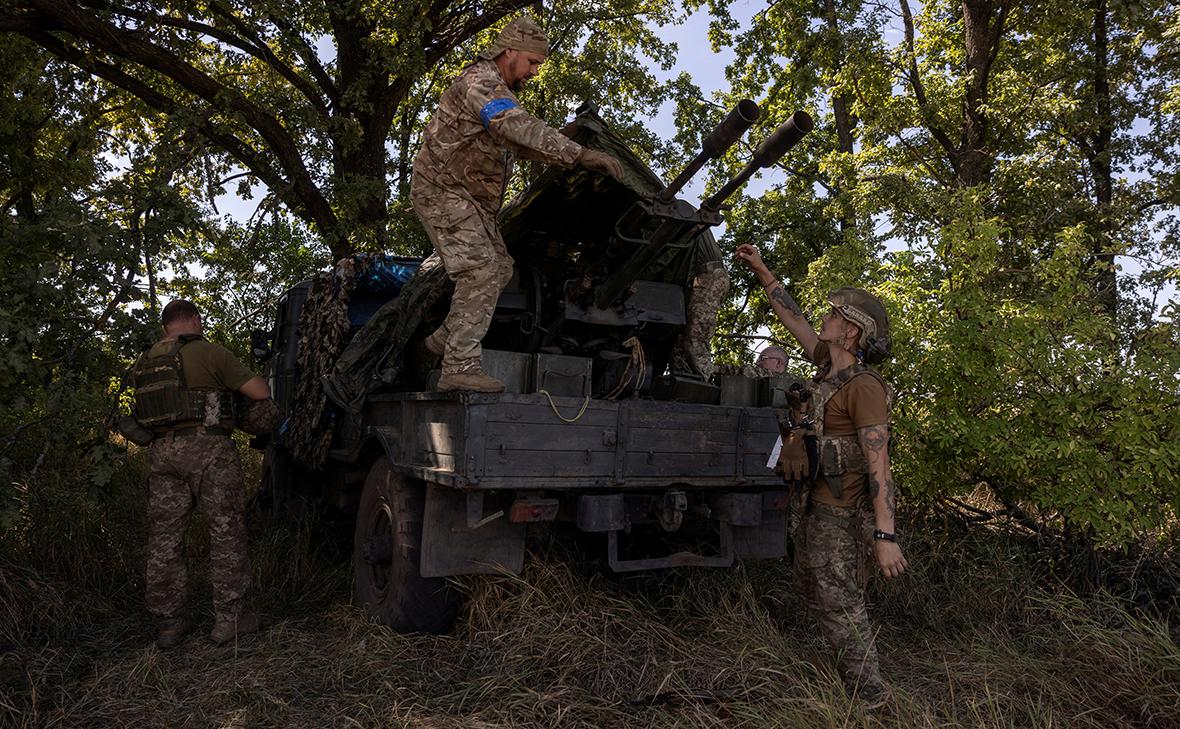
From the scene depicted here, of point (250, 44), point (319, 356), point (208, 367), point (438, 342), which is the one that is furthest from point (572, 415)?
point (250, 44)

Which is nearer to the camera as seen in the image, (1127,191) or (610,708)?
(610,708)

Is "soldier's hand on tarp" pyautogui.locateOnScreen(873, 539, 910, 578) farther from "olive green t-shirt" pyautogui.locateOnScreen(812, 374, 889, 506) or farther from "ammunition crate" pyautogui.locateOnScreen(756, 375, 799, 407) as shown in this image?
"ammunition crate" pyautogui.locateOnScreen(756, 375, 799, 407)

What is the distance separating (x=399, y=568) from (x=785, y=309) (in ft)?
7.97

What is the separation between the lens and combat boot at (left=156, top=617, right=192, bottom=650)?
461 centimetres

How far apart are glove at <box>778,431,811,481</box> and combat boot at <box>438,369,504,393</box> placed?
4.39 ft

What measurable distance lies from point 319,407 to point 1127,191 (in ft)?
48.9

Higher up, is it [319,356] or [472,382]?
[319,356]

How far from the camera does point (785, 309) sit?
13.7 feet

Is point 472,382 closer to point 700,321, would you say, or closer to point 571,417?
point 571,417

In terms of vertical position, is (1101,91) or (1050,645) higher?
(1101,91)

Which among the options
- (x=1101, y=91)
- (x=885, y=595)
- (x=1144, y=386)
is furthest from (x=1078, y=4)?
(x=885, y=595)

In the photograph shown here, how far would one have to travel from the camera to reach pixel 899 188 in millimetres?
12047

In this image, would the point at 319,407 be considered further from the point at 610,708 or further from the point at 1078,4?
the point at 1078,4

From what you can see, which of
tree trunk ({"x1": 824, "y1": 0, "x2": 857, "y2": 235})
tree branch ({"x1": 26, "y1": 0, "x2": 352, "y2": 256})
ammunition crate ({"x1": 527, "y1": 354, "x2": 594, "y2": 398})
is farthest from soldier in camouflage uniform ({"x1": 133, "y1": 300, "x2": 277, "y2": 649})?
tree trunk ({"x1": 824, "y1": 0, "x2": 857, "y2": 235})
